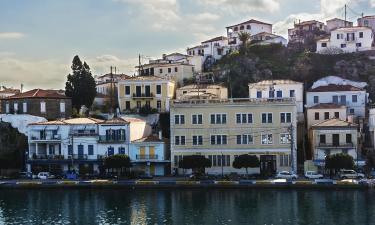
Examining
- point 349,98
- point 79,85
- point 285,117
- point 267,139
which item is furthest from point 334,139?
point 79,85

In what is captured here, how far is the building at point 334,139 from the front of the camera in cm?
6794

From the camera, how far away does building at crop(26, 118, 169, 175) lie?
7162 cm

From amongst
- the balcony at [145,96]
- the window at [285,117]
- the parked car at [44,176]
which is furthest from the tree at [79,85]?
the window at [285,117]

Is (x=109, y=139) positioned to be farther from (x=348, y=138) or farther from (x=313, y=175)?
(x=348, y=138)

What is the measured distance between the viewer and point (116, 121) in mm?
73000

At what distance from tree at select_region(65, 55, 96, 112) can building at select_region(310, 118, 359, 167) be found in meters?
36.3

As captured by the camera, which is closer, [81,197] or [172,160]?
[81,197]

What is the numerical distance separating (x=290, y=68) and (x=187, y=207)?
170 ft

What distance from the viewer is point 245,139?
70000 millimetres

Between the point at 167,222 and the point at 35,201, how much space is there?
1786cm

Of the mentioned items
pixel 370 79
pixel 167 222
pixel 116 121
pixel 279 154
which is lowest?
pixel 167 222

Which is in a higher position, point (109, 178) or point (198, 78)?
point (198, 78)

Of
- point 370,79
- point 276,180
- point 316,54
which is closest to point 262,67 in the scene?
point 316,54

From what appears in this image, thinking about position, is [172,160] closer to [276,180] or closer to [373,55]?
[276,180]
